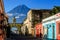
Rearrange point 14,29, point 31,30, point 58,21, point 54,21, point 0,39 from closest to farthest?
point 0,39 → point 58,21 → point 54,21 → point 31,30 → point 14,29

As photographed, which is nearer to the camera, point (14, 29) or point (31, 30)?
point (31, 30)

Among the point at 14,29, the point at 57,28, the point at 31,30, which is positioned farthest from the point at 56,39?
the point at 14,29

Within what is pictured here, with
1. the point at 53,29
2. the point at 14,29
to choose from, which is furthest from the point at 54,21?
the point at 14,29

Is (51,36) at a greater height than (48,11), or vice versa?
(48,11)

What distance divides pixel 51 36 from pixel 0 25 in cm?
2671

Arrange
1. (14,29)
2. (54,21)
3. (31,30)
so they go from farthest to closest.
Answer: (14,29), (31,30), (54,21)

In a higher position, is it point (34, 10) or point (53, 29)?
point (34, 10)

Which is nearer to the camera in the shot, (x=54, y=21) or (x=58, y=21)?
(x=58, y=21)

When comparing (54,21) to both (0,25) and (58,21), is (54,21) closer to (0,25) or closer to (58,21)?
(58,21)

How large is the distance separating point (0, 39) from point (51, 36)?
2674 cm

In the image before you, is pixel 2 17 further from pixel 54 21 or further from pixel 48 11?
pixel 48 11

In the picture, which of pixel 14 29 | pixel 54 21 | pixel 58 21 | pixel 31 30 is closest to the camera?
pixel 58 21

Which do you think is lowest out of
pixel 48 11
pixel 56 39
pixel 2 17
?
pixel 56 39

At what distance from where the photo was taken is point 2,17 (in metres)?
2.60
